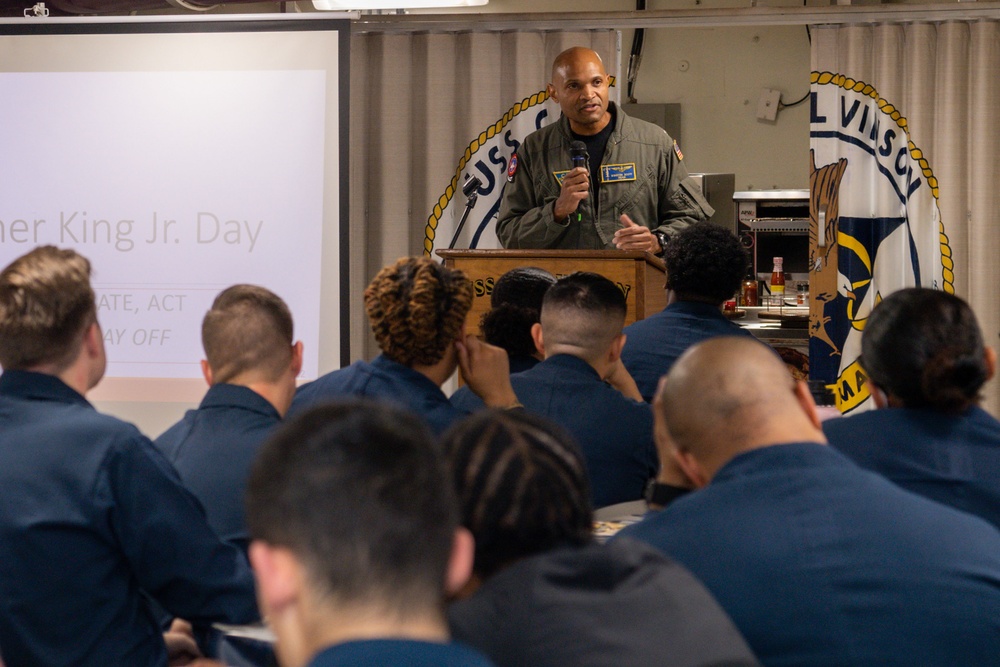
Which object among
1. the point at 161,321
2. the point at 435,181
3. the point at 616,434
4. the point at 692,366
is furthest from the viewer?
the point at 435,181

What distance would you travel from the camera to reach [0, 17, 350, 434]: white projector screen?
415cm

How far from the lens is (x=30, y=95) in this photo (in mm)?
4246

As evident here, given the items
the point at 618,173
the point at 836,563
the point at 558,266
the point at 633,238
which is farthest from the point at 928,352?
the point at 618,173

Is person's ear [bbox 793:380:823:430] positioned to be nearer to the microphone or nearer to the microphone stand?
the microphone

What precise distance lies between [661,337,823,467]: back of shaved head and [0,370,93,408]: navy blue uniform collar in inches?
41.4

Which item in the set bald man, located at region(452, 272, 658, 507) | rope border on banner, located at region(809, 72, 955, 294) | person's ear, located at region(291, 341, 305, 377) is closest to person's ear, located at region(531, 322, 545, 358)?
bald man, located at region(452, 272, 658, 507)

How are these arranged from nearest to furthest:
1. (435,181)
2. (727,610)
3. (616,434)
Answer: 1. (727,610)
2. (616,434)
3. (435,181)

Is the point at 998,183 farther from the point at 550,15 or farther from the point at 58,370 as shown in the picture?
the point at 58,370

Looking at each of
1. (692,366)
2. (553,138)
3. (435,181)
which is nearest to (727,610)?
(692,366)

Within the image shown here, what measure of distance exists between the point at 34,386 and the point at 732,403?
1.18 metres

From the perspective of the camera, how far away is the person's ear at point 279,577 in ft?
2.88

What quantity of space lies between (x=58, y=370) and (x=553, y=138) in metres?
3.12

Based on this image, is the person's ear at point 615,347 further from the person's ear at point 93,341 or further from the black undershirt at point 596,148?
the black undershirt at point 596,148

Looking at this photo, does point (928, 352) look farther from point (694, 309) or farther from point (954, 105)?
point (954, 105)
